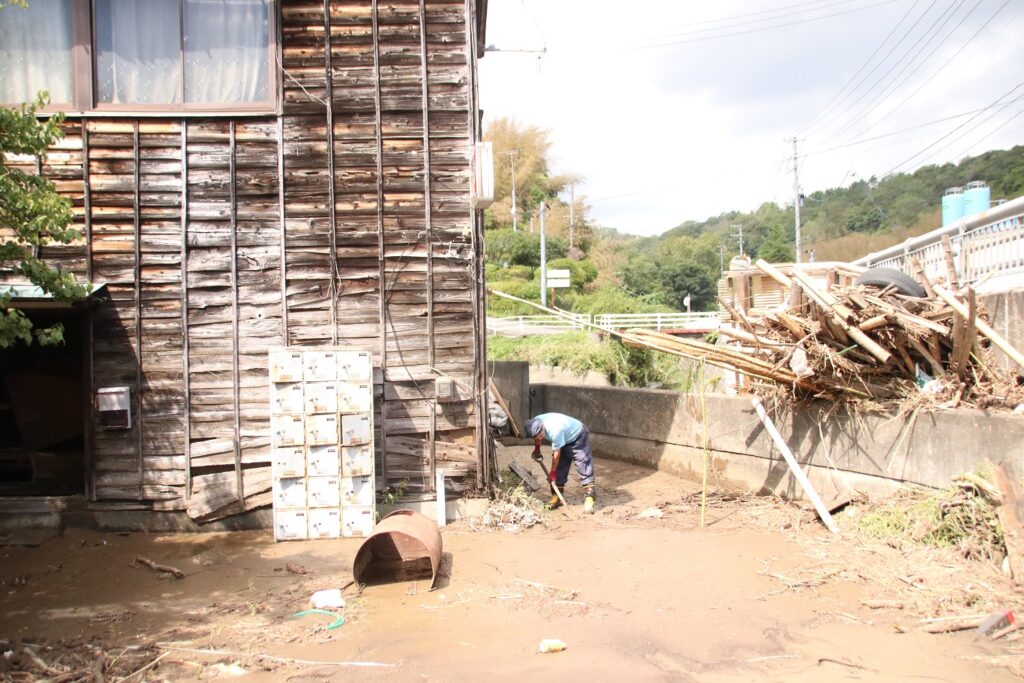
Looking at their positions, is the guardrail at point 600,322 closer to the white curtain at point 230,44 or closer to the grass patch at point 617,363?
the grass patch at point 617,363

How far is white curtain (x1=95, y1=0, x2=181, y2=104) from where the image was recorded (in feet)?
28.0

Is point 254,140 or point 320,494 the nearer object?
point 320,494

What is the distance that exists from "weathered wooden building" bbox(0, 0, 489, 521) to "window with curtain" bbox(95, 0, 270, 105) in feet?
0.08

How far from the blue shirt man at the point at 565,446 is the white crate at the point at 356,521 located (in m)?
2.48

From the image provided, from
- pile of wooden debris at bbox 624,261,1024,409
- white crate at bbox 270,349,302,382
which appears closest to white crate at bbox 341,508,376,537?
white crate at bbox 270,349,302,382

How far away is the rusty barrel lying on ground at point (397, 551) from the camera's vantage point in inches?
260

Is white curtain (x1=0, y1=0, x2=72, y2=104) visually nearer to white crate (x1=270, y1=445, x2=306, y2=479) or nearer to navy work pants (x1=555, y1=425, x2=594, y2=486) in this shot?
white crate (x1=270, y1=445, x2=306, y2=479)

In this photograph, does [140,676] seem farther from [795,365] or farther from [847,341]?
[847,341]

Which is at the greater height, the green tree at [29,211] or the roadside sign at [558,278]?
the roadside sign at [558,278]

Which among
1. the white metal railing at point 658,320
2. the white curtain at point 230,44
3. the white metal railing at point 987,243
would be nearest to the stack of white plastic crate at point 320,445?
the white curtain at point 230,44

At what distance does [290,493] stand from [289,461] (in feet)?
1.13

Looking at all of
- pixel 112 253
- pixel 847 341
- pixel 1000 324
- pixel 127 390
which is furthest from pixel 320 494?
pixel 1000 324

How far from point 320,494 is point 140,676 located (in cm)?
310

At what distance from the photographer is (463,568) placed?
7152mm
